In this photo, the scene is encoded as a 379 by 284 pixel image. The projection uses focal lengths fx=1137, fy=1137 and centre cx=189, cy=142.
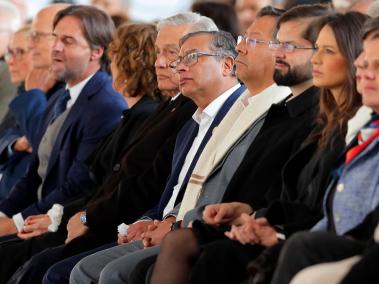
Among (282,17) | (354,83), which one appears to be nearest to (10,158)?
(282,17)

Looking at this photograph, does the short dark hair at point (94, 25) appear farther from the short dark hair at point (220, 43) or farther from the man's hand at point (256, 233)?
the man's hand at point (256, 233)

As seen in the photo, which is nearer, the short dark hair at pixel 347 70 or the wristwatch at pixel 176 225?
the short dark hair at pixel 347 70

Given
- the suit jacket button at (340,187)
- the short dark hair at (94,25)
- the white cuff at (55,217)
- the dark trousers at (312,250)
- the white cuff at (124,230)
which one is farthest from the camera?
the short dark hair at (94,25)

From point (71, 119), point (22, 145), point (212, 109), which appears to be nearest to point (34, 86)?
point (22, 145)

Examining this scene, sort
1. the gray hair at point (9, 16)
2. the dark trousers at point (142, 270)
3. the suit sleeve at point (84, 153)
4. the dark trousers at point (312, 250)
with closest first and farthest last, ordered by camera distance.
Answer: the dark trousers at point (312, 250) < the dark trousers at point (142, 270) < the suit sleeve at point (84, 153) < the gray hair at point (9, 16)

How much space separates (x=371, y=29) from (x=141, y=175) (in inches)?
62.7

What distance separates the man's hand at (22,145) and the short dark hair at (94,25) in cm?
73

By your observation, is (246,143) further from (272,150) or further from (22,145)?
(22,145)

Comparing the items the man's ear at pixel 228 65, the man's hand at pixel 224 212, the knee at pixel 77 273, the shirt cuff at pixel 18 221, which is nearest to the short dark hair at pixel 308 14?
the man's ear at pixel 228 65

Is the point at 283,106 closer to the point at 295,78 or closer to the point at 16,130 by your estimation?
the point at 295,78

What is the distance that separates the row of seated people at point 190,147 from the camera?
3.64 metres

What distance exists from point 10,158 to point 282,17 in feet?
8.65

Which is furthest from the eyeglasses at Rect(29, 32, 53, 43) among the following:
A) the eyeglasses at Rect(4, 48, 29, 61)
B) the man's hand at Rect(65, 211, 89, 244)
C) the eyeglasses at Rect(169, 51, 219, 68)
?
the eyeglasses at Rect(169, 51, 219, 68)

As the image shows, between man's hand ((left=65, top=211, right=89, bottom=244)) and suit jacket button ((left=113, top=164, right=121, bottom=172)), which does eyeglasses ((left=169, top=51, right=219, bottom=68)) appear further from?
man's hand ((left=65, top=211, right=89, bottom=244))
